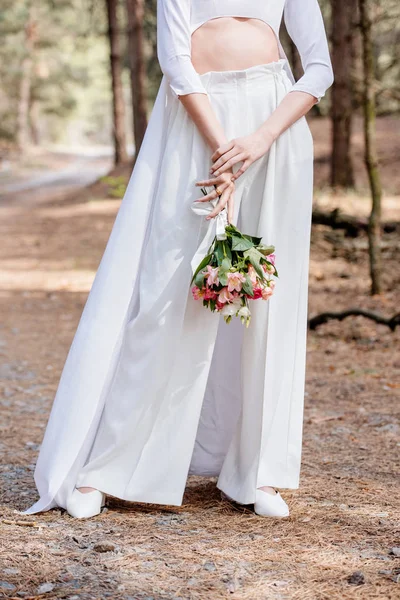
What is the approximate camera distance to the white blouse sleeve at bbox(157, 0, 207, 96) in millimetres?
2725

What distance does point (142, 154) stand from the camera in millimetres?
2869

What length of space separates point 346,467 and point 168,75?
201cm

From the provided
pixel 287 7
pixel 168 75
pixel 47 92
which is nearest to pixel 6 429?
pixel 168 75

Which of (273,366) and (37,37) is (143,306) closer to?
(273,366)

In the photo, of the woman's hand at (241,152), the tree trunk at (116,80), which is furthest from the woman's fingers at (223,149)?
the tree trunk at (116,80)

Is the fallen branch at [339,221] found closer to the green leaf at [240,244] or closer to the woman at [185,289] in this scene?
the woman at [185,289]

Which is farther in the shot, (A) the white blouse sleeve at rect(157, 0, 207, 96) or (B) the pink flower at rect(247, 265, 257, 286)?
(A) the white blouse sleeve at rect(157, 0, 207, 96)

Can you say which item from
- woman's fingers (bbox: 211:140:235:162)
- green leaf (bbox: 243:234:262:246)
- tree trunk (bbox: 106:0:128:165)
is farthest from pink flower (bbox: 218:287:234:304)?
tree trunk (bbox: 106:0:128:165)

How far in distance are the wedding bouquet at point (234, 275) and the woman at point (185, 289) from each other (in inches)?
6.1

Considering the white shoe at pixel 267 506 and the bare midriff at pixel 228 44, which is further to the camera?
the white shoe at pixel 267 506

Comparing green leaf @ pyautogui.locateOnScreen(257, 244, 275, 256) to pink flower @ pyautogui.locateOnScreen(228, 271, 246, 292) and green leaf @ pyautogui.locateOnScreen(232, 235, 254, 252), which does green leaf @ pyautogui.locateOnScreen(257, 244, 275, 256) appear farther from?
pink flower @ pyautogui.locateOnScreen(228, 271, 246, 292)

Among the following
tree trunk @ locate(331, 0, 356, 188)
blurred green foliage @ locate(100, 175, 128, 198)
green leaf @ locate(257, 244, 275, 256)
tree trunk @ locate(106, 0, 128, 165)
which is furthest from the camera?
tree trunk @ locate(106, 0, 128, 165)

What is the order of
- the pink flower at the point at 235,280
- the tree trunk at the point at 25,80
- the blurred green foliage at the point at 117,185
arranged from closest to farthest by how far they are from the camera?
the pink flower at the point at 235,280 → the blurred green foliage at the point at 117,185 → the tree trunk at the point at 25,80

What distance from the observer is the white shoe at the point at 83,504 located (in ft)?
9.38
